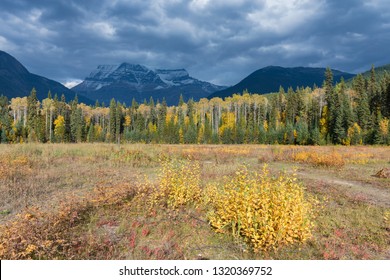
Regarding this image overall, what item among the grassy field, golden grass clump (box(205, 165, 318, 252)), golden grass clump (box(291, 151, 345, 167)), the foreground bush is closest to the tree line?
golden grass clump (box(291, 151, 345, 167))

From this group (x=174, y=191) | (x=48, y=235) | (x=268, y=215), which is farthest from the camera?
(x=174, y=191)

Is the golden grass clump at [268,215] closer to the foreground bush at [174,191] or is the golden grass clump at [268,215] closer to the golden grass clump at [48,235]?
the foreground bush at [174,191]

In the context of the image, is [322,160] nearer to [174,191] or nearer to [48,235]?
[174,191]

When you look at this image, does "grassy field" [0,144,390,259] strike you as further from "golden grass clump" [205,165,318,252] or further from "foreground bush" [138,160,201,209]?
"golden grass clump" [205,165,318,252]

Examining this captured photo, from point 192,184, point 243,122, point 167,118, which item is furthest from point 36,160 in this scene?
point 167,118

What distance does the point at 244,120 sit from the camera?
86875 millimetres

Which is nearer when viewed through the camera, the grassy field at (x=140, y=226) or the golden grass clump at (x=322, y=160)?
A: the grassy field at (x=140, y=226)

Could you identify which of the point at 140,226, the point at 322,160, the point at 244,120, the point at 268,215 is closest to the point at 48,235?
the point at 140,226

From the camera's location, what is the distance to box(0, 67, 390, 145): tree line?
5978cm

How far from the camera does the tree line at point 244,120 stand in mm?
59778

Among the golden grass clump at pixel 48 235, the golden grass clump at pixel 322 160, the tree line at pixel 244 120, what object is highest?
the tree line at pixel 244 120

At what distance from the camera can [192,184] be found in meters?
7.91

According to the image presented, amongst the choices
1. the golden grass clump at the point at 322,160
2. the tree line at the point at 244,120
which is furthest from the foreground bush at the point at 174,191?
the tree line at the point at 244,120

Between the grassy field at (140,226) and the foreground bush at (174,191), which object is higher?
the foreground bush at (174,191)
